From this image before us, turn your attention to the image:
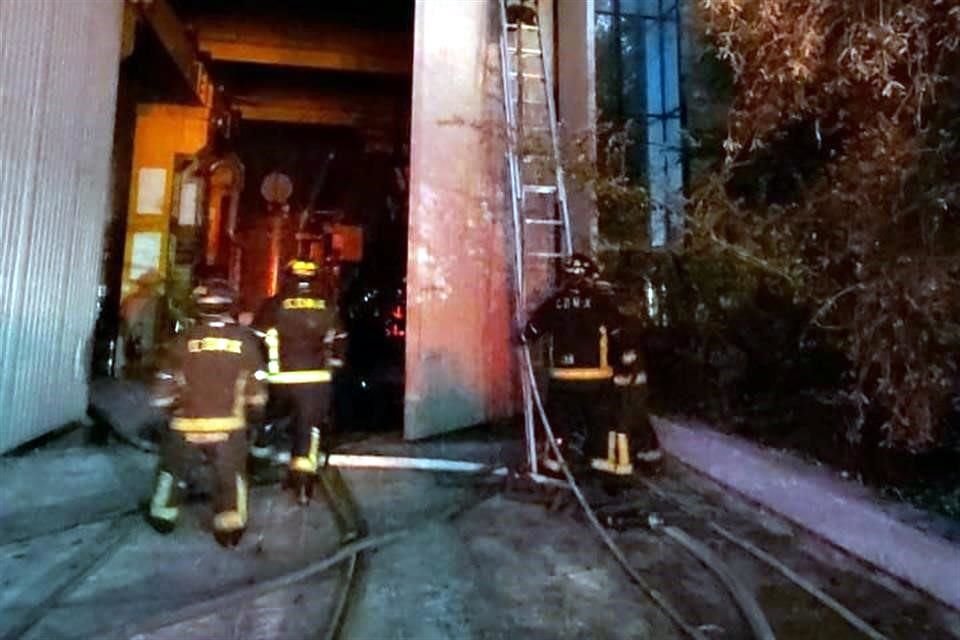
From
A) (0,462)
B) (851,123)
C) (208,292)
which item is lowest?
(0,462)

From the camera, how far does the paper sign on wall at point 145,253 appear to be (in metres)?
11.7

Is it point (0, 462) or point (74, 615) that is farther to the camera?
point (0, 462)

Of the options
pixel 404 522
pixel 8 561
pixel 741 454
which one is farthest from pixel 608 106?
pixel 8 561

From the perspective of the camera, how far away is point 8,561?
12.9 ft

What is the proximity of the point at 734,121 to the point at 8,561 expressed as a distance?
5159 millimetres

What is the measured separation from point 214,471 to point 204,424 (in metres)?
0.28

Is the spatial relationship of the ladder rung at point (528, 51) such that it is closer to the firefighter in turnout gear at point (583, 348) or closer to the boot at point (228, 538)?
the firefighter in turnout gear at point (583, 348)

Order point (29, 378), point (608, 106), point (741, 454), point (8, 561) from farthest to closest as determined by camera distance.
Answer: point (608, 106)
point (29, 378)
point (741, 454)
point (8, 561)

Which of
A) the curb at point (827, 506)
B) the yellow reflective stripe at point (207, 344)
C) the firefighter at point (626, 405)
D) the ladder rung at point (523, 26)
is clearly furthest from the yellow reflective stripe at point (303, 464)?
the ladder rung at point (523, 26)

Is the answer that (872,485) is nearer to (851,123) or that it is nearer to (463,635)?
(851,123)

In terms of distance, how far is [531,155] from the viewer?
7688mm

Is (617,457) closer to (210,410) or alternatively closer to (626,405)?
(626,405)

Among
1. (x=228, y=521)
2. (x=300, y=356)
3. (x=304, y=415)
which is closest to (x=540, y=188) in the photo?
(x=300, y=356)

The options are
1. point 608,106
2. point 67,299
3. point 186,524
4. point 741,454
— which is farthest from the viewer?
point 608,106
